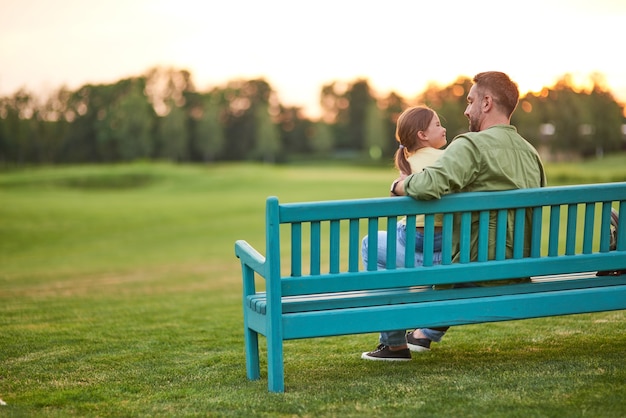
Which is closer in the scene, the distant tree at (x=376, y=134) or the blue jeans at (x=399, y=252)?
the blue jeans at (x=399, y=252)

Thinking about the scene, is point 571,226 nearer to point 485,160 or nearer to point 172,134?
point 485,160

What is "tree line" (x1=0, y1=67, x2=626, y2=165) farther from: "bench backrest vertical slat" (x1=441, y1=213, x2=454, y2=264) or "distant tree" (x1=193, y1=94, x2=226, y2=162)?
"bench backrest vertical slat" (x1=441, y1=213, x2=454, y2=264)

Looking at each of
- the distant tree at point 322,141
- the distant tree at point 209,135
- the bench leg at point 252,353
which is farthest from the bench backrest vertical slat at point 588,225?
the distant tree at point 322,141

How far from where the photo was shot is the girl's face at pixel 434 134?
15.2 ft

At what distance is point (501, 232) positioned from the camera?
13.6ft

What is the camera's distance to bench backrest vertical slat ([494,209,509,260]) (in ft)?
13.6

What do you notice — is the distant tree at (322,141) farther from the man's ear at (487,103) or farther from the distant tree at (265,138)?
the man's ear at (487,103)

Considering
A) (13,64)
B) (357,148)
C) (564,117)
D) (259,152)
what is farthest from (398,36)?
(357,148)

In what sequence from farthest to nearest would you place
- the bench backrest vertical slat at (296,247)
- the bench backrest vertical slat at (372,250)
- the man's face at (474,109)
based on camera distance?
the man's face at (474,109) → the bench backrest vertical slat at (372,250) → the bench backrest vertical slat at (296,247)

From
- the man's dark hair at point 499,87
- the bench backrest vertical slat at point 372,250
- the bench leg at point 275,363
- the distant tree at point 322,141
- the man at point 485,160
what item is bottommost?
the distant tree at point 322,141

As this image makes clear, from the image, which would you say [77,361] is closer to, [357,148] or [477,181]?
[477,181]

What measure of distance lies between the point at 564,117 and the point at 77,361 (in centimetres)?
3480

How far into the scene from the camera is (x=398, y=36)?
4025 cm

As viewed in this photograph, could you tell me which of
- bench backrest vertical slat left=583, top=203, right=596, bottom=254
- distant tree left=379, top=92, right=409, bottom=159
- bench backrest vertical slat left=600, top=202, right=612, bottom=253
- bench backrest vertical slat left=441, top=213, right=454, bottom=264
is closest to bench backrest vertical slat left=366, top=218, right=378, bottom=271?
bench backrest vertical slat left=441, top=213, right=454, bottom=264
